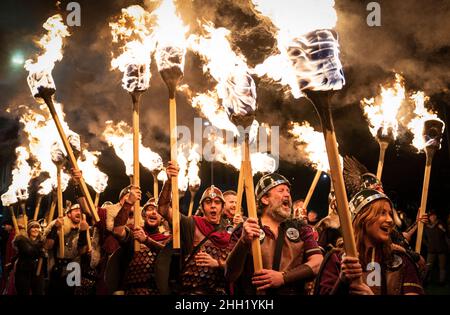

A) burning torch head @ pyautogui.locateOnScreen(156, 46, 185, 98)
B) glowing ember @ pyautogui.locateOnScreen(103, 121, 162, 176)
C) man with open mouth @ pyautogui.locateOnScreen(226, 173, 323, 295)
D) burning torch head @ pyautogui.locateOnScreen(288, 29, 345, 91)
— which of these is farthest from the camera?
glowing ember @ pyautogui.locateOnScreen(103, 121, 162, 176)

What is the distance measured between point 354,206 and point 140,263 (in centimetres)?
291

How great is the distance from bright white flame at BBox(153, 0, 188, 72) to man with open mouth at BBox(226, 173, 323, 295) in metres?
1.76

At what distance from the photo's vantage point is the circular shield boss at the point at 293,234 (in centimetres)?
424

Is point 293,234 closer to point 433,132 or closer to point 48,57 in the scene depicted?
point 433,132

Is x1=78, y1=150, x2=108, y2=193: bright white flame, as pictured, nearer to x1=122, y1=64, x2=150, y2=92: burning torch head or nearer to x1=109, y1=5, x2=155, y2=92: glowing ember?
x1=109, y1=5, x2=155, y2=92: glowing ember

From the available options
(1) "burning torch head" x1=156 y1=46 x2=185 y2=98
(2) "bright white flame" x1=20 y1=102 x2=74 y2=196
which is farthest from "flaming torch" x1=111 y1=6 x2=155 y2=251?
(2) "bright white flame" x1=20 y1=102 x2=74 y2=196

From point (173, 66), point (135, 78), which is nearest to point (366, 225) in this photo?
point (173, 66)

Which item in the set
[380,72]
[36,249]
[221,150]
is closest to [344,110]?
[380,72]

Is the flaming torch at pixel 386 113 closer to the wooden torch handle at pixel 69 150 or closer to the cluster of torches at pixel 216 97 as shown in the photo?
the cluster of torches at pixel 216 97

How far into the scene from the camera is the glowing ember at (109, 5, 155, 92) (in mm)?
5777

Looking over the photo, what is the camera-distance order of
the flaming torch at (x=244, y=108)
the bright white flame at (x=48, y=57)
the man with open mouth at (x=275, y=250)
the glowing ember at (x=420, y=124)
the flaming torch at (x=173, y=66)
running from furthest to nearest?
the glowing ember at (x=420, y=124) < the bright white flame at (x=48, y=57) < the flaming torch at (x=173, y=66) < the man with open mouth at (x=275, y=250) < the flaming torch at (x=244, y=108)

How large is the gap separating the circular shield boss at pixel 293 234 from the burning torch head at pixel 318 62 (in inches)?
66.6

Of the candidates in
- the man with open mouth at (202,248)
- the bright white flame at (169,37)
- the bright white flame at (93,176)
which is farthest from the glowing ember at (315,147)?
the bright white flame at (93,176)

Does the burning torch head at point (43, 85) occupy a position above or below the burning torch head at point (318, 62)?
above
